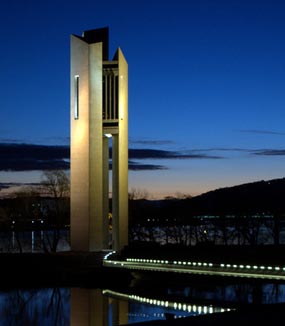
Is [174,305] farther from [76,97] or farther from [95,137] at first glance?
[76,97]

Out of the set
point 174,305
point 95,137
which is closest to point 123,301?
point 174,305

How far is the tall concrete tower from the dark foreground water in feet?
11.9

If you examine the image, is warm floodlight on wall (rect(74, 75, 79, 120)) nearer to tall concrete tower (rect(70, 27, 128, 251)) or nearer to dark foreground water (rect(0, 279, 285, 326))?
tall concrete tower (rect(70, 27, 128, 251))

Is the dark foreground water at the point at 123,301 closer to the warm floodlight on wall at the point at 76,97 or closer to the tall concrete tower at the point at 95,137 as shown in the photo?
the tall concrete tower at the point at 95,137

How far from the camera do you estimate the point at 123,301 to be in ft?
56.4

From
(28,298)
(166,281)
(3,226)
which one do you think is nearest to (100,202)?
(166,281)

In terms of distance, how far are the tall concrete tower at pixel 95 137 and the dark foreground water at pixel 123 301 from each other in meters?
3.63

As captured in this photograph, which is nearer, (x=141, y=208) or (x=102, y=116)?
(x=102, y=116)

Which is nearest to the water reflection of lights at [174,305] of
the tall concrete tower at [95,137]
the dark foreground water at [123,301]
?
the dark foreground water at [123,301]

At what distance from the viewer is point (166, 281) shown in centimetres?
2164

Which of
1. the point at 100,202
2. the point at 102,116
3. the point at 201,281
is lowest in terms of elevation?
the point at 201,281

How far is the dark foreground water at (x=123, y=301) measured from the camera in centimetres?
1495

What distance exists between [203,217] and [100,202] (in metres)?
34.3

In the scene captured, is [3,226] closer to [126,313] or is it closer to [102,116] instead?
[102,116]
